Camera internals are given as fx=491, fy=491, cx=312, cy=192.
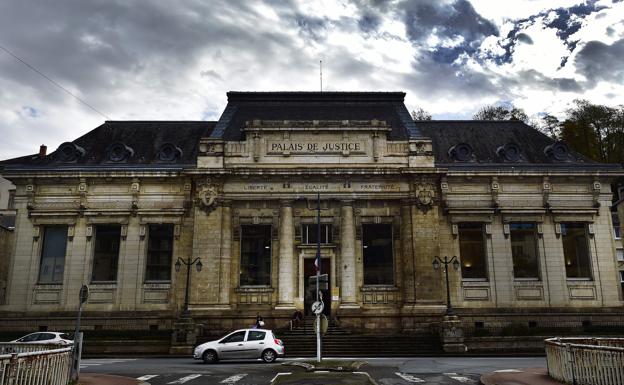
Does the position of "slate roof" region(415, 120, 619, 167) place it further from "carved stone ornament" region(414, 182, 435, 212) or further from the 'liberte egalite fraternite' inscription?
the 'liberte egalite fraternite' inscription

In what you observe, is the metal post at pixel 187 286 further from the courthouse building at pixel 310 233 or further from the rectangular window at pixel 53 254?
the rectangular window at pixel 53 254

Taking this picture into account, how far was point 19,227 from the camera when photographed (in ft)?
103

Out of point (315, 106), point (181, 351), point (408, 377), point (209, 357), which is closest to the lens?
point (408, 377)

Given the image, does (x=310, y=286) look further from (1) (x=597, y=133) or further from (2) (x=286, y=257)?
(1) (x=597, y=133)

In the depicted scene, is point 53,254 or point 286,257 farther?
point 53,254

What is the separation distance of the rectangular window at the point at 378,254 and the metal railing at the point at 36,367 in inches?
820

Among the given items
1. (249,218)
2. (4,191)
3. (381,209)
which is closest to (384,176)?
(381,209)

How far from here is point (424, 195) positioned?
30531 millimetres

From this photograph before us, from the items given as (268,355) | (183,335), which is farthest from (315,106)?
(268,355)

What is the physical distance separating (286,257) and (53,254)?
15.1 metres

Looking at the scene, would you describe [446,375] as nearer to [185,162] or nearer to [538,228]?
[538,228]

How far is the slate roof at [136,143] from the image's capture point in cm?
3266

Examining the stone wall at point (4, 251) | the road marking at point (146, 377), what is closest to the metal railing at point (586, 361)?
the road marking at point (146, 377)

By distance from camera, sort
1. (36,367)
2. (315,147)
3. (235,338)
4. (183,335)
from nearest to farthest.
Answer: (36,367) → (235,338) → (183,335) → (315,147)
